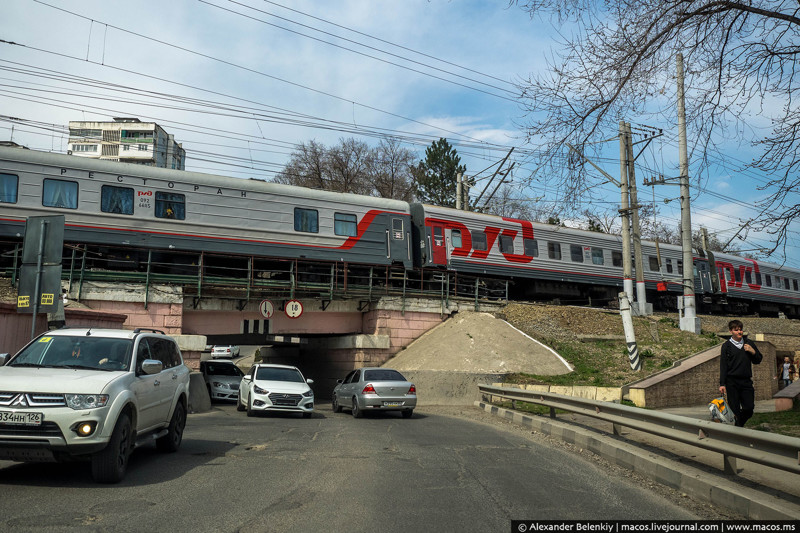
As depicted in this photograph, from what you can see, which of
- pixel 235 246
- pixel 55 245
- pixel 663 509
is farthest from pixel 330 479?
pixel 235 246

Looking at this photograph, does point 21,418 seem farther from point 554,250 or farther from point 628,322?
point 554,250

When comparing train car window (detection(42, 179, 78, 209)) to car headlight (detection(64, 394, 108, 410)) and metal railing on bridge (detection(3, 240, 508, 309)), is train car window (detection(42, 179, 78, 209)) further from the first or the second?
car headlight (detection(64, 394, 108, 410))

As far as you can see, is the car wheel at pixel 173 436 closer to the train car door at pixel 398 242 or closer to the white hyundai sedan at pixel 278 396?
the white hyundai sedan at pixel 278 396

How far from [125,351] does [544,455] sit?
20.0 feet

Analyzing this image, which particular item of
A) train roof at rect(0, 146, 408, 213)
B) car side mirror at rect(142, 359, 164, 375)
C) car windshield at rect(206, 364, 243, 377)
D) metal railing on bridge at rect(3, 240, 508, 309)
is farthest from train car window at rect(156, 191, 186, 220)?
car side mirror at rect(142, 359, 164, 375)

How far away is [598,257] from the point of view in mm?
33625

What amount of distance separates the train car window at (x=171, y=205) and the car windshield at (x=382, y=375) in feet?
30.0

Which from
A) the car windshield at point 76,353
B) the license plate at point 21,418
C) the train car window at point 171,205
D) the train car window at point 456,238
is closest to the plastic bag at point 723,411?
the car windshield at point 76,353

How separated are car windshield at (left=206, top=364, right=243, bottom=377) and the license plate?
18.5m

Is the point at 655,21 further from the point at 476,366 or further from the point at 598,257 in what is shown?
the point at 598,257

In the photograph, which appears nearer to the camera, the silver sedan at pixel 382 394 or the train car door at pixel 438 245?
the silver sedan at pixel 382 394

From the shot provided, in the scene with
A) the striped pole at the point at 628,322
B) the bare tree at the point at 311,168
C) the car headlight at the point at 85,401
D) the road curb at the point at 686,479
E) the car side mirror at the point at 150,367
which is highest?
the bare tree at the point at 311,168

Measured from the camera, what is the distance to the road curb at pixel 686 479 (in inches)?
223

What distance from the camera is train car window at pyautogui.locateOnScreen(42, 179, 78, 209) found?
66.9 feet
